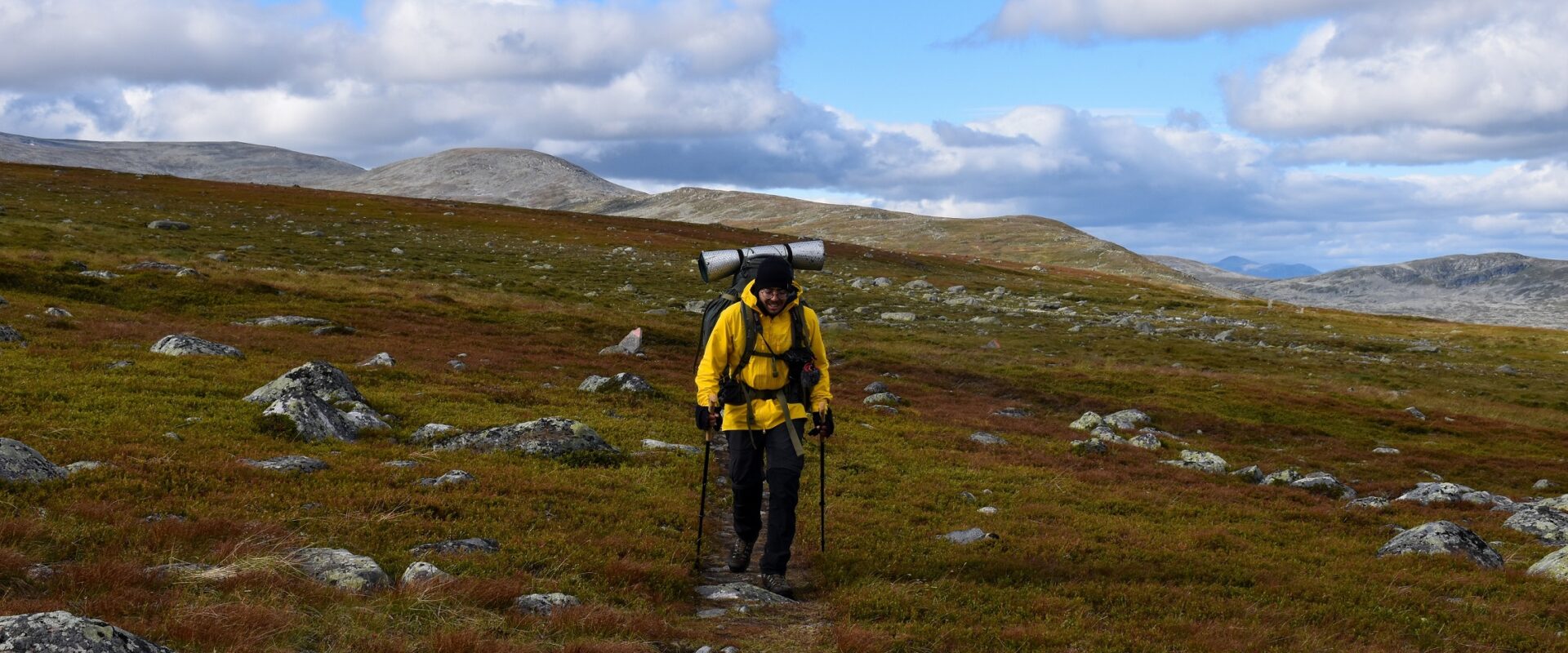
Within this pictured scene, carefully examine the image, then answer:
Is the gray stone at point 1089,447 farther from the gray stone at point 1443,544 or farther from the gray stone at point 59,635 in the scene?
the gray stone at point 59,635

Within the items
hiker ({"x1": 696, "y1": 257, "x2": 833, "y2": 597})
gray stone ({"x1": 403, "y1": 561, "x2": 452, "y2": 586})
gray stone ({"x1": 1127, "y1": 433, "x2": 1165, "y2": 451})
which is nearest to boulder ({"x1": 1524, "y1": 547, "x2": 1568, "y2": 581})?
gray stone ({"x1": 1127, "y1": 433, "x2": 1165, "y2": 451})

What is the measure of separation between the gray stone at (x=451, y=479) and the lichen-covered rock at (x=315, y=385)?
5.08m

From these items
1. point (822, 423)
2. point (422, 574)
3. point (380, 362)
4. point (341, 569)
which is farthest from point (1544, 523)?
point (380, 362)

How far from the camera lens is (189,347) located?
2252cm

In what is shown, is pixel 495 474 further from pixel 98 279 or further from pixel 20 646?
pixel 98 279

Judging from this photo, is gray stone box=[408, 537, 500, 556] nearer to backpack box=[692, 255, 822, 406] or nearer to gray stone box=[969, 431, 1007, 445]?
backpack box=[692, 255, 822, 406]

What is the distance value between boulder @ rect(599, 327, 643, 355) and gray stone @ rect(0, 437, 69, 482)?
2257 cm

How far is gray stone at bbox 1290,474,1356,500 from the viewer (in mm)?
20656

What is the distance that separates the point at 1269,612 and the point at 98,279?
38.2m

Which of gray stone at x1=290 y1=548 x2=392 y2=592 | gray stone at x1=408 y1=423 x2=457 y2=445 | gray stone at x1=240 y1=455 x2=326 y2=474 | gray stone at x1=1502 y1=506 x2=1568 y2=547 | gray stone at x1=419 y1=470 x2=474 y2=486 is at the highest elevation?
gray stone at x1=290 y1=548 x2=392 y2=592

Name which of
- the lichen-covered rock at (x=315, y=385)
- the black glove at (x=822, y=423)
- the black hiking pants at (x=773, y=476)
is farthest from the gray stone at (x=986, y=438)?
the lichen-covered rock at (x=315, y=385)

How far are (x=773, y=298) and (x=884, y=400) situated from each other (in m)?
18.2

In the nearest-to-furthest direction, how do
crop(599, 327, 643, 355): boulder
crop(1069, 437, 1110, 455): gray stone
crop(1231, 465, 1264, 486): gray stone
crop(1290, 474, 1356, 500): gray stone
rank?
crop(1290, 474, 1356, 500): gray stone → crop(1231, 465, 1264, 486): gray stone → crop(1069, 437, 1110, 455): gray stone → crop(599, 327, 643, 355): boulder

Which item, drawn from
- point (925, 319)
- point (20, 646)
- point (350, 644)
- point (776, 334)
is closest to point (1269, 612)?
point (776, 334)
